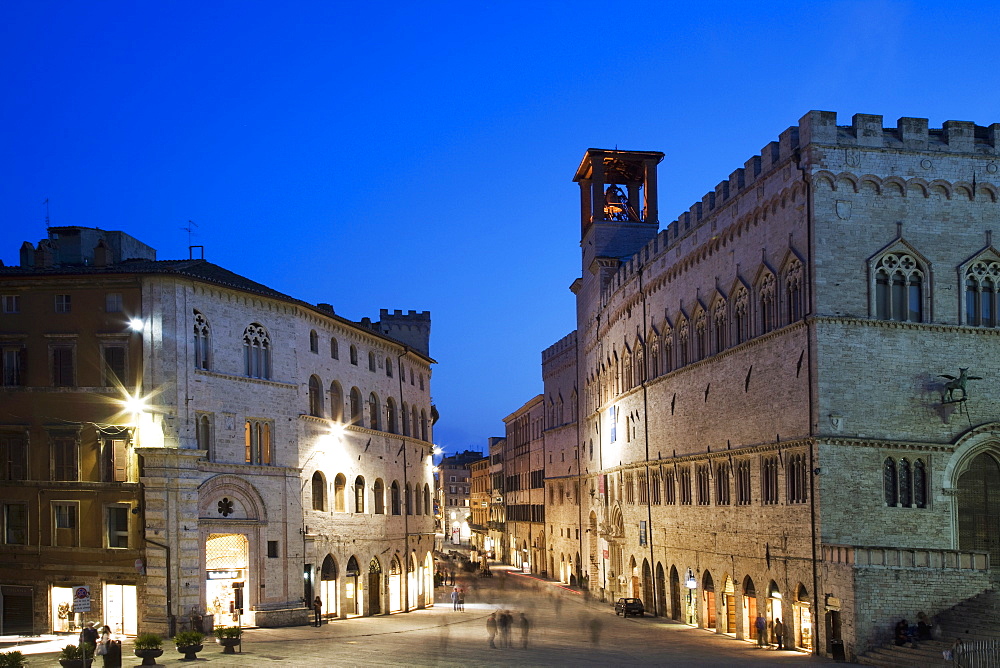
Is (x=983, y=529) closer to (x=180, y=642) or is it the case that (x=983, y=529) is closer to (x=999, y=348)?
(x=999, y=348)

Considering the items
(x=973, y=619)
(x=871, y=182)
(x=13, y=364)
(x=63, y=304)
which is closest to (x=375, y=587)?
(x=13, y=364)

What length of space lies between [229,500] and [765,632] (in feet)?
70.9

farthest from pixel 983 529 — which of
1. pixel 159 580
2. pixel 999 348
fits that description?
pixel 159 580

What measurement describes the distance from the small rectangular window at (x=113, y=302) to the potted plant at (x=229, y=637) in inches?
539

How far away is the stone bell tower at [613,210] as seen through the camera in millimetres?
71750

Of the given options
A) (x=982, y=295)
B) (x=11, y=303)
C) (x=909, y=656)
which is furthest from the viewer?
(x=11, y=303)

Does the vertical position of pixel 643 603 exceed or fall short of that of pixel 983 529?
it falls short

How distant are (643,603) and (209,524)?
24.5 metres

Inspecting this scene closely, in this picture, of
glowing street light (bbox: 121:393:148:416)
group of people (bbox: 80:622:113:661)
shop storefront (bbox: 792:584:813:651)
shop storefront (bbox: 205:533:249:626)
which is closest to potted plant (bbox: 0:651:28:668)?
group of people (bbox: 80:622:113:661)

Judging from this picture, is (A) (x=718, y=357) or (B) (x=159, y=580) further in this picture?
(A) (x=718, y=357)

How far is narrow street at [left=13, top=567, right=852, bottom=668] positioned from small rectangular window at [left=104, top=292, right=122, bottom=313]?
1256 centimetres

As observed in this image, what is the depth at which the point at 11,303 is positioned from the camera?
4450 centimetres

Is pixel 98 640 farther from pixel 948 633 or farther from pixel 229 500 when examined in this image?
pixel 948 633

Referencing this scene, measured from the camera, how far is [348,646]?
4066 centimetres
